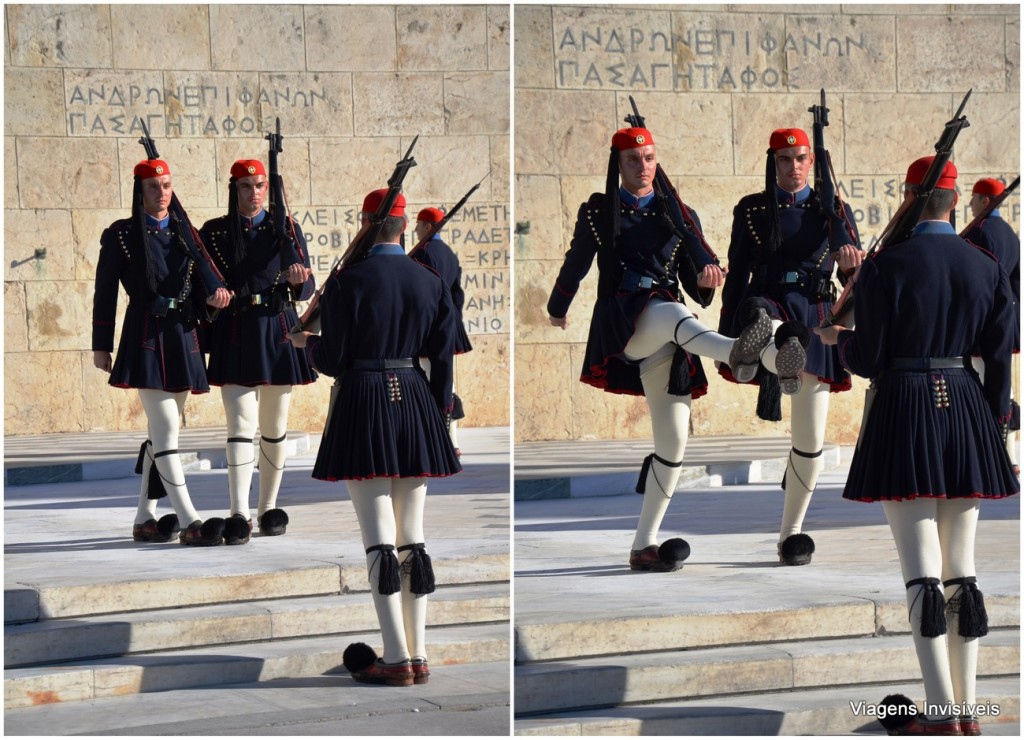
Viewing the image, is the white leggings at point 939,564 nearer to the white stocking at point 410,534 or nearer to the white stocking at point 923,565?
the white stocking at point 923,565

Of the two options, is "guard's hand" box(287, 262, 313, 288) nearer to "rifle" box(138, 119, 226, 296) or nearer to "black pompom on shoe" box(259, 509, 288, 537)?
"rifle" box(138, 119, 226, 296)

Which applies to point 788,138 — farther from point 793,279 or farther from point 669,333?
point 669,333

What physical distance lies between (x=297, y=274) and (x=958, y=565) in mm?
3193

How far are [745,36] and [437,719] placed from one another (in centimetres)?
717

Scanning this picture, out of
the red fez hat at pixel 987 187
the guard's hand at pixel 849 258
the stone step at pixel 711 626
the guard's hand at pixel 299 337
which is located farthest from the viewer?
the red fez hat at pixel 987 187

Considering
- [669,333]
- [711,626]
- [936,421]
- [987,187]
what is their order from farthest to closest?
[987,187], [669,333], [711,626], [936,421]

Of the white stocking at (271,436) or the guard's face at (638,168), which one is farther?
the white stocking at (271,436)

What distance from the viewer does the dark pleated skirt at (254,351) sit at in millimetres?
6488

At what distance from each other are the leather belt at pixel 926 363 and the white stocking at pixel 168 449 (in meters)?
3.27

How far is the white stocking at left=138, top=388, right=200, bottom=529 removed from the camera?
6.43 meters

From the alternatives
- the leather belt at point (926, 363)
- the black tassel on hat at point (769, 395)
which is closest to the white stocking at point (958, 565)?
the leather belt at point (926, 363)

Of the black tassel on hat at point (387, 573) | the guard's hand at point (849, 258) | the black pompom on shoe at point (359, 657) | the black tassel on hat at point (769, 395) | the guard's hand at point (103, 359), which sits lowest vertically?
the black pompom on shoe at point (359, 657)

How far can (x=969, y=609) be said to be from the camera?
160 inches

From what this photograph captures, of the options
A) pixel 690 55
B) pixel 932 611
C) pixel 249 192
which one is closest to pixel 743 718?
pixel 932 611
